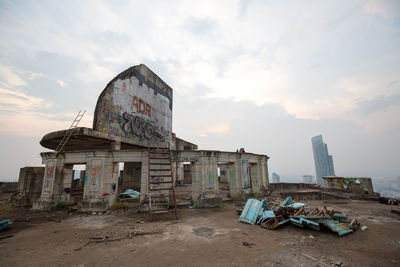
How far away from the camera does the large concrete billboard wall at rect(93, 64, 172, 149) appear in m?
15.1

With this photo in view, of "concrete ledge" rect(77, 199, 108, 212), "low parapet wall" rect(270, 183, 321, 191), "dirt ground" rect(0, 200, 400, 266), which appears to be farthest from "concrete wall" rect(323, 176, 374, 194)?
"concrete ledge" rect(77, 199, 108, 212)

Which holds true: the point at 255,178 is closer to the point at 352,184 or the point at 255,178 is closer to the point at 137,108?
the point at 352,184

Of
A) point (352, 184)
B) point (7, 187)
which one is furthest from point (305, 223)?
point (7, 187)

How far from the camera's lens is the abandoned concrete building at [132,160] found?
447 inches

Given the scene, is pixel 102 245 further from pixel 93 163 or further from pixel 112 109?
pixel 112 109

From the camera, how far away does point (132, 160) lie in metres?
11.7

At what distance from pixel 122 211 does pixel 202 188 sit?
5399 mm

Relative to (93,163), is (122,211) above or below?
below

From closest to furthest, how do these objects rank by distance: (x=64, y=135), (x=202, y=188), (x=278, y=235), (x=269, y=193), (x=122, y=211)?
(x=278, y=235)
(x=122, y=211)
(x=202, y=188)
(x=64, y=135)
(x=269, y=193)

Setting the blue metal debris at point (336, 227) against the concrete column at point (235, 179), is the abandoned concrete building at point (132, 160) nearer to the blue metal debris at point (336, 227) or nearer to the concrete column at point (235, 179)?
the concrete column at point (235, 179)

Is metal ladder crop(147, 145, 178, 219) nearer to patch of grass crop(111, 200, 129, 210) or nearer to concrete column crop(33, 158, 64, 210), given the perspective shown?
patch of grass crop(111, 200, 129, 210)

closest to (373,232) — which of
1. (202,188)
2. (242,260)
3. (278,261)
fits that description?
(278,261)

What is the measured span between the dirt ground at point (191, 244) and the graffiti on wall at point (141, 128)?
31.5 feet

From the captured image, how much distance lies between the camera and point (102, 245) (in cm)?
585
